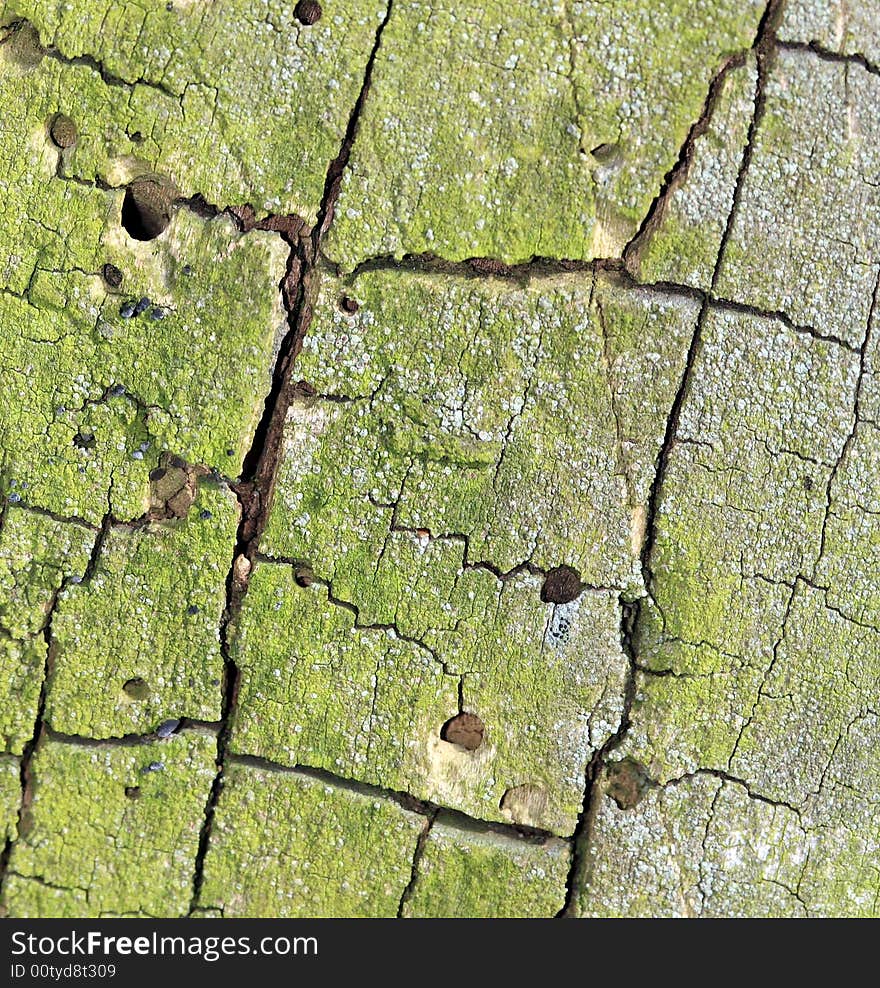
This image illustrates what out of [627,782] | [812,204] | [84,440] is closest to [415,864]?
[627,782]

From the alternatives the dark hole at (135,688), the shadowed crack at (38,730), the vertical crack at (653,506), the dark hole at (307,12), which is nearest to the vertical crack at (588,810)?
A: the vertical crack at (653,506)

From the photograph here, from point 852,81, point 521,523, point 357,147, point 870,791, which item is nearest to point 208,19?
point 357,147

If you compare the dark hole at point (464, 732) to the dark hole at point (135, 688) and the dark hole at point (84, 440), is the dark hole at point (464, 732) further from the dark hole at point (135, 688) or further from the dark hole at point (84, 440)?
the dark hole at point (84, 440)

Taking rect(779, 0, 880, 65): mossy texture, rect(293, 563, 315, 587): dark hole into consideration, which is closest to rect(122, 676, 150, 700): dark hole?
rect(293, 563, 315, 587): dark hole

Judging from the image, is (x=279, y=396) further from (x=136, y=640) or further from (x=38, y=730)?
(x=38, y=730)

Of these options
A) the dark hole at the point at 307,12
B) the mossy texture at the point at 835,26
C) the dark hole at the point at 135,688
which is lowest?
the dark hole at the point at 135,688

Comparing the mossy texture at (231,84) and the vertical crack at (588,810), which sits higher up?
the mossy texture at (231,84)

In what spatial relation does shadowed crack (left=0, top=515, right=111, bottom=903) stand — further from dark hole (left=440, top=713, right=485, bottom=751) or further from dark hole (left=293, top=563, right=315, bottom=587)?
dark hole (left=440, top=713, right=485, bottom=751)
